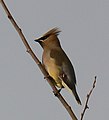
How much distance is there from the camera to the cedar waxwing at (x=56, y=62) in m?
4.71

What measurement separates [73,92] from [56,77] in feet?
1.23

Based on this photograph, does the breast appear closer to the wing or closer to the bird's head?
the wing

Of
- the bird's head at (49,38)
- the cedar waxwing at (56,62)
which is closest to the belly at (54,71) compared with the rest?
the cedar waxwing at (56,62)

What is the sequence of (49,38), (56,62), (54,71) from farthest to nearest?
(49,38) < (56,62) < (54,71)

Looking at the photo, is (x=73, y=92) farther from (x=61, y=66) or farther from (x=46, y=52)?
(x=46, y=52)

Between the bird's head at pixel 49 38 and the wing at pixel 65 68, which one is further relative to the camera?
the bird's head at pixel 49 38

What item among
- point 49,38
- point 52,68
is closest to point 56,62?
point 52,68

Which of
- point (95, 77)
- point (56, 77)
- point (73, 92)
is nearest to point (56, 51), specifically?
point (56, 77)

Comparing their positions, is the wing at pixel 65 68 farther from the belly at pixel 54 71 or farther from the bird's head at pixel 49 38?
the bird's head at pixel 49 38

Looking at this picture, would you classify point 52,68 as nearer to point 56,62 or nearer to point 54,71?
point 54,71

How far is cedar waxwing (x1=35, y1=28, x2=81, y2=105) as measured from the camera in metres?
4.71

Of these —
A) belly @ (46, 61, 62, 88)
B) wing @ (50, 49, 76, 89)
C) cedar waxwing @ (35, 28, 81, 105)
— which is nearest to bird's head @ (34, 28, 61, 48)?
cedar waxwing @ (35, 28, 81, 105)

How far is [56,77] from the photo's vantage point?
4746 millimetres

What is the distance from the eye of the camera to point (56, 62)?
5043 mm
